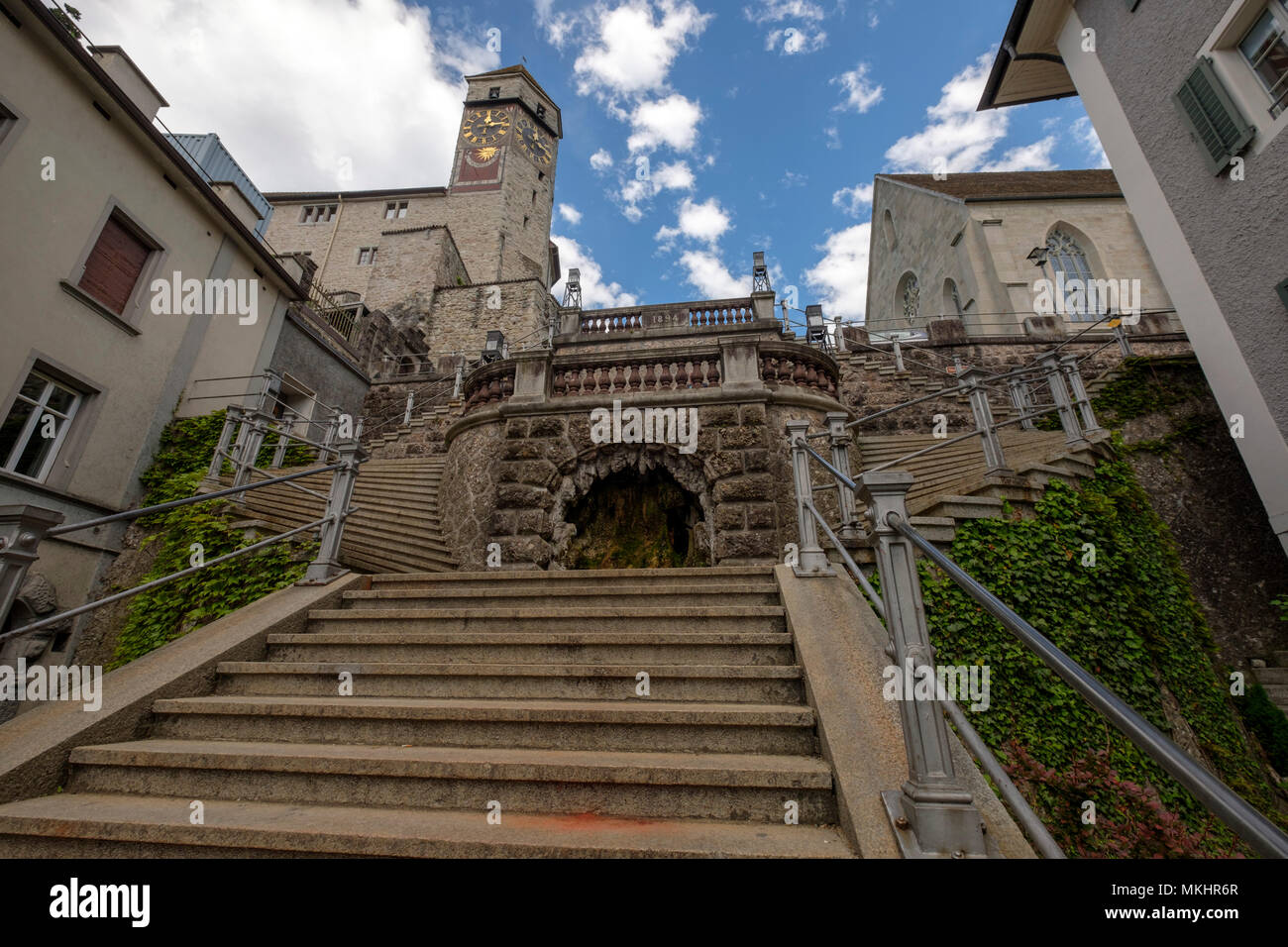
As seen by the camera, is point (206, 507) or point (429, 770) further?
point (206, 507)

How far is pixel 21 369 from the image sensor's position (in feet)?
25.0

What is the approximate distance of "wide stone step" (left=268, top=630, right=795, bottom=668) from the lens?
349 centimetres

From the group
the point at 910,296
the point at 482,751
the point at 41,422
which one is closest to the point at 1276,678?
the point at 482,751

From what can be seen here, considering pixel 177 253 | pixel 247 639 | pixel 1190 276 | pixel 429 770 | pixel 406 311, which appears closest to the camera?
pixel 429 770

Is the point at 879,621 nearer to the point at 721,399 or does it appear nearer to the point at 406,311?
the point at 721,399

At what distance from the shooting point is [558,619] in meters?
4.10

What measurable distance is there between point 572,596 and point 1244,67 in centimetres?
965

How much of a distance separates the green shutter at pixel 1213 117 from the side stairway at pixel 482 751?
7677mm

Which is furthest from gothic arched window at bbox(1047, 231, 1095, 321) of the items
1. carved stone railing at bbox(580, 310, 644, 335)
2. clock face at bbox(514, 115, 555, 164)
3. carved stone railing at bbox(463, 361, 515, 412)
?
clock face at bbox(514, 115, 555, 164)

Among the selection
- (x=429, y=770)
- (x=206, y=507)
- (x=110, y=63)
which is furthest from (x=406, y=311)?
(x=429, y=770)

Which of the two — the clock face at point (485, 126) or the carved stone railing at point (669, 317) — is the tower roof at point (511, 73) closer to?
the clock face at point (485, 126)

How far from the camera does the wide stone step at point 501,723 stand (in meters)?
2.73
